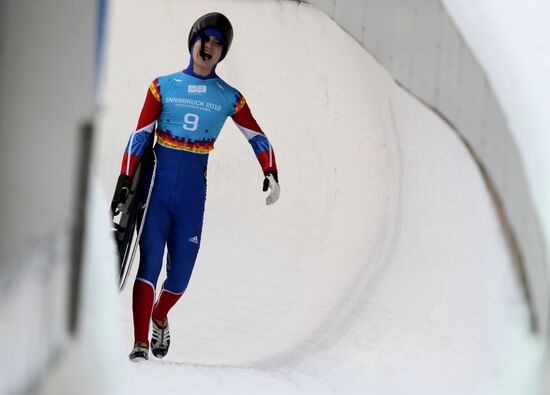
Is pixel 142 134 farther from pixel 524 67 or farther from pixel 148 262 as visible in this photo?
pixel 524 67

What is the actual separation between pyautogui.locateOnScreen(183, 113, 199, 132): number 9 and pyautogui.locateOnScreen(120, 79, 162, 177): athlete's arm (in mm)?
71

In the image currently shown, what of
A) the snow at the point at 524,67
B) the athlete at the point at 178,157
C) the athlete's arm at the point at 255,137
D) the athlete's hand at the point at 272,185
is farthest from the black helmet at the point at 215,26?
the snow at the point at 524,67

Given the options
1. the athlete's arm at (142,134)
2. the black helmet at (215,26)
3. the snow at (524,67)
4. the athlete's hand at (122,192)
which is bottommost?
the athlete's hand at (122,192)

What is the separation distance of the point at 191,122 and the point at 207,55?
0.17 m

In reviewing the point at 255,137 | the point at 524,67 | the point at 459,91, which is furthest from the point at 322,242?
the point at 524,67

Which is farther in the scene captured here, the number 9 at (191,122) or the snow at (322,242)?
the number 9 at (191,122)

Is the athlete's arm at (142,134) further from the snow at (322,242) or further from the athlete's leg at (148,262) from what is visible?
the snow at (322,242)

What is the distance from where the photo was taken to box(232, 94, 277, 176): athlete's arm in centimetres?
236

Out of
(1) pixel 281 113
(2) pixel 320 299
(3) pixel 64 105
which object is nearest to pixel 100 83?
(3) pixel 64 105

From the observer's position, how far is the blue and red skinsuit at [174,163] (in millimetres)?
2248

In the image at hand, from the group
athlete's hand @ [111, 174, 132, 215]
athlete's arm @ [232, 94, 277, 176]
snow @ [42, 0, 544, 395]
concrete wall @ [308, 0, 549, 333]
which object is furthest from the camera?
athlete's arm @ [232, 94, 277, 176]

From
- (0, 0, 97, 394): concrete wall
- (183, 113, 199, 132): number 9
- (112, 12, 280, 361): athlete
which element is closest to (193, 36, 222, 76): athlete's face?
(112, 12, 280, 361): athlete

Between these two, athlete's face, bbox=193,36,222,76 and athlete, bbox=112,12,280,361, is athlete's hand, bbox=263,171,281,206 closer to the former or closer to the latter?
athlete, bbox=112,12,280,361

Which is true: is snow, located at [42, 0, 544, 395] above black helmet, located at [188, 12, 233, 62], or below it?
below
